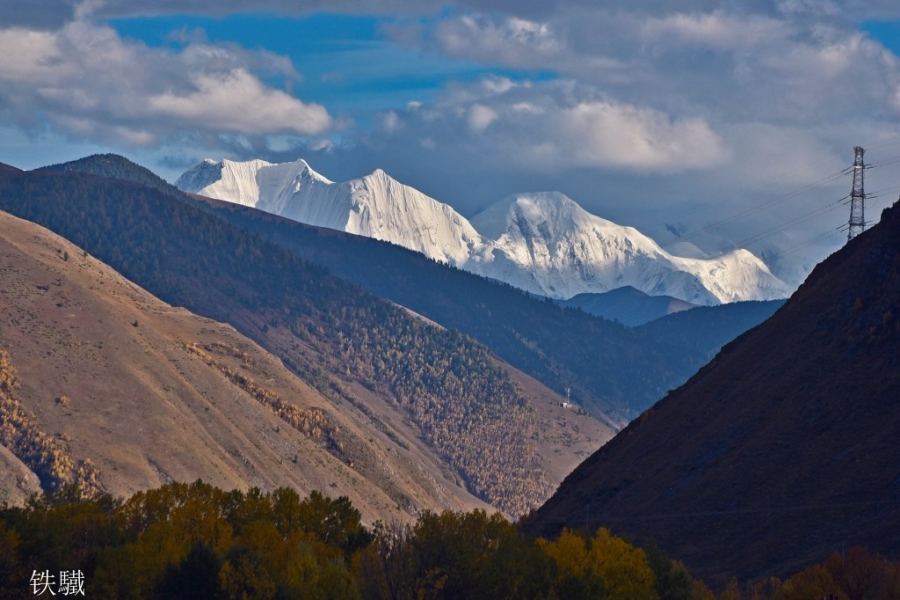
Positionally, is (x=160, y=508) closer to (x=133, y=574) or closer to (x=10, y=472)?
(x=133, y=574)

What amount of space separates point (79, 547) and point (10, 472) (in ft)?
347

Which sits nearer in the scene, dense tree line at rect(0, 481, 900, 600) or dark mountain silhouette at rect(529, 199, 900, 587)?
dense tree line at rect(0, 481, 900, 600)

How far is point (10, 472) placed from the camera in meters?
190

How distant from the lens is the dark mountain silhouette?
103875 millimetres

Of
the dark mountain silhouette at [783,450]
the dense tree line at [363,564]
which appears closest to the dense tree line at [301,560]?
Result: the dense tree line at [363,564]

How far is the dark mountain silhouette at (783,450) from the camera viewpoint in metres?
104

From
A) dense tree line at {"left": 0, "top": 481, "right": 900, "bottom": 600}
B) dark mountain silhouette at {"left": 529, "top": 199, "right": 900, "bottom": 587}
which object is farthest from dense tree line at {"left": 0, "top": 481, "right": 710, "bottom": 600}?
dark mountain silhouette at {"left": 529, "top": 199, "right": 900, "bottom": 587}

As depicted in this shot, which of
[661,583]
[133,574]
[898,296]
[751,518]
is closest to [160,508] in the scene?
[133,574]

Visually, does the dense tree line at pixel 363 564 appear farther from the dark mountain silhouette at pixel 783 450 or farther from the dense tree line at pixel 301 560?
the dark mountain silhouette at pixel 783 450

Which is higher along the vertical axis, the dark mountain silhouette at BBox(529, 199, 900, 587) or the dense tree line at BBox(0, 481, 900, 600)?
the dark mountain silhouette at BBox(529, 199, 900, 587)

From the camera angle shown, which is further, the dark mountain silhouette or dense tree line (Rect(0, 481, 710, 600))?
the dark mountain silhouette

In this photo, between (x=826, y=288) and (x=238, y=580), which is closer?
(x=238, y=580)

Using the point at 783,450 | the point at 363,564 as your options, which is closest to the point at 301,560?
the point at 363,564

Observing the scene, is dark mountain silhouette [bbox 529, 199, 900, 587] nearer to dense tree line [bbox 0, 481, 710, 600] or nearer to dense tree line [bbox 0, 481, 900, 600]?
dense tree line [bbox 0, 481, 900, 600]
